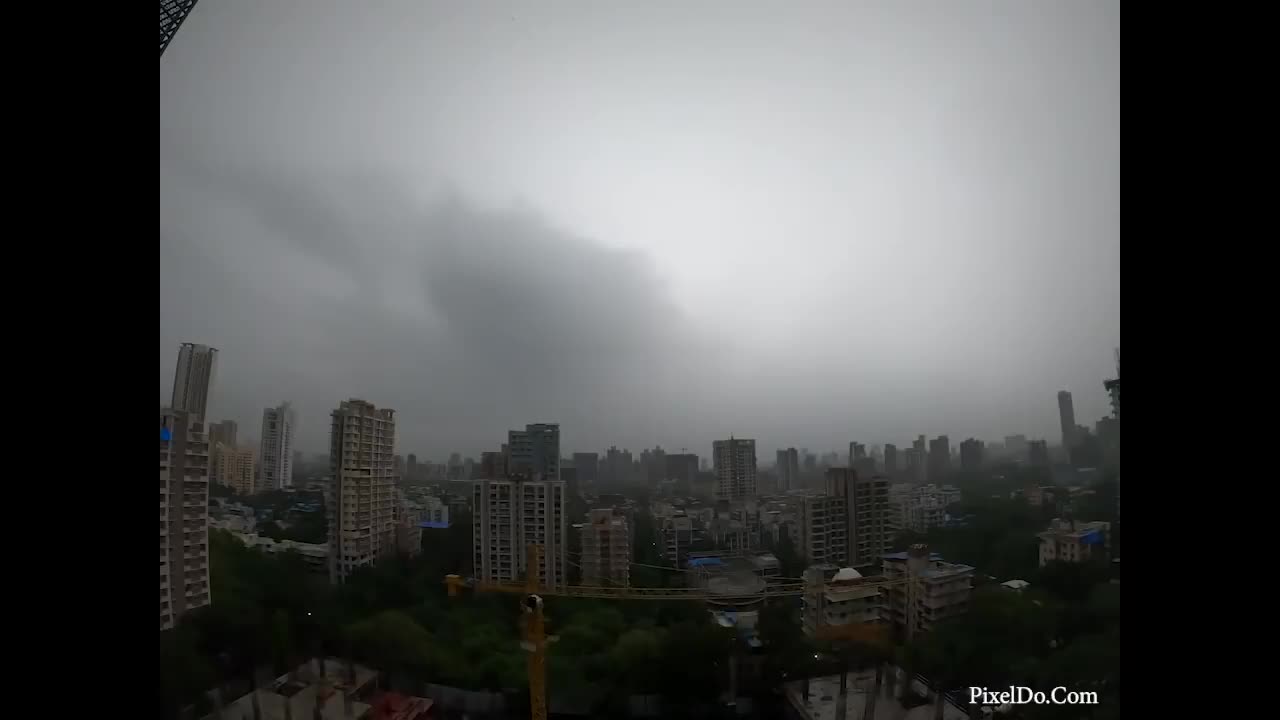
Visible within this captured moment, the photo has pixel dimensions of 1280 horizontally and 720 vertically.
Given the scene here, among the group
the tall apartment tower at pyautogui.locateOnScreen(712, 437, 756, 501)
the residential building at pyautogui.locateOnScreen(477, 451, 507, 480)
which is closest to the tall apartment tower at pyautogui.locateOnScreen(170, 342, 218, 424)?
the residential building at pyautogui.locateOnScreen(477, 451, 507, 480)

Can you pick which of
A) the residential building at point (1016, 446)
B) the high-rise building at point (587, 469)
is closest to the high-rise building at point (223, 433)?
the high-rise building at point (587, 469)

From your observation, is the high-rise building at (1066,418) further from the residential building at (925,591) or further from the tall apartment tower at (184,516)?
the tall apartment tower at (184,516)

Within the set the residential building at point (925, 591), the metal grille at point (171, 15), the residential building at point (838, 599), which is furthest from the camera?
the residential building at point (838, 599)

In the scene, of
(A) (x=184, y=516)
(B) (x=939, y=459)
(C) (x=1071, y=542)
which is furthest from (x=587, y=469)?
(C) (x=1071, y=542)

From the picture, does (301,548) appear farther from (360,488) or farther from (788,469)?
(788,469)
